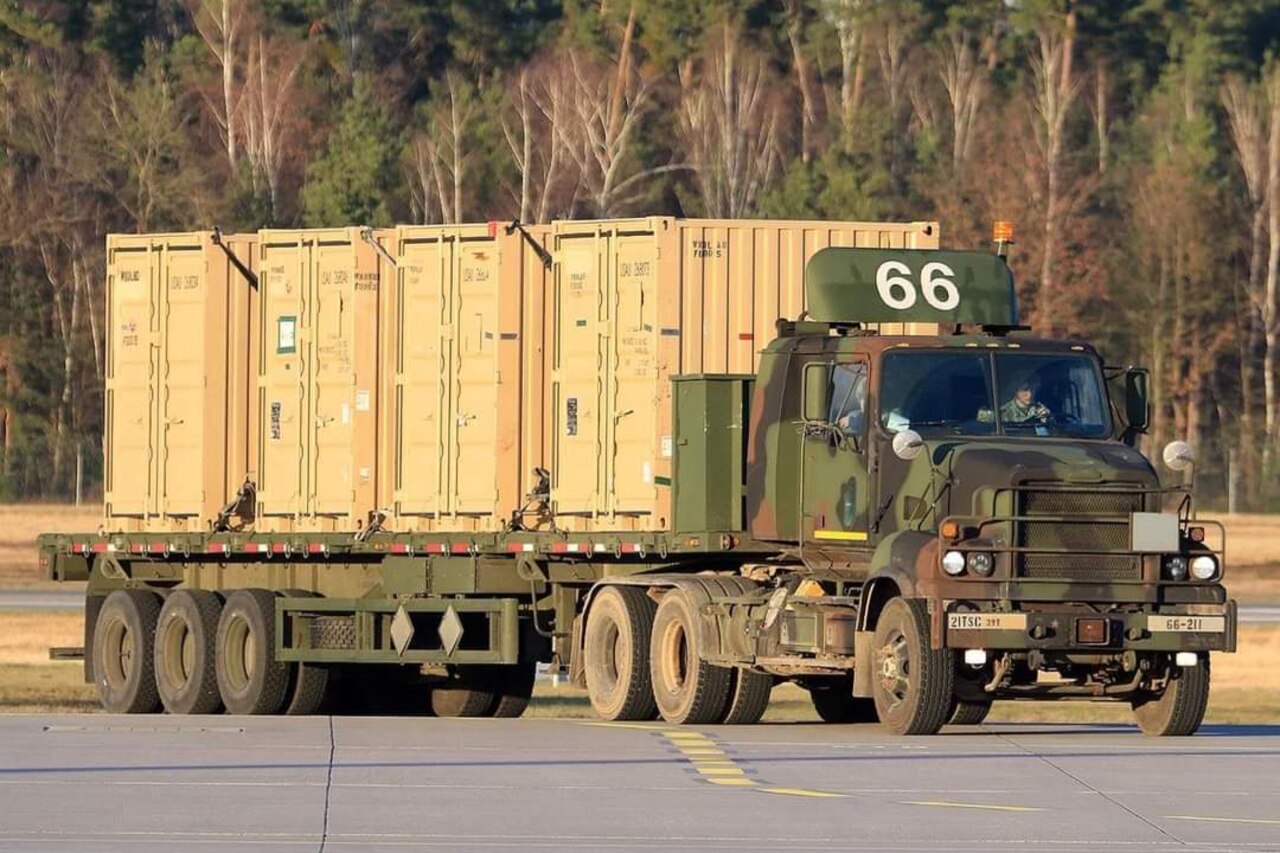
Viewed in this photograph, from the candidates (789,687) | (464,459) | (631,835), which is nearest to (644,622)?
(464,459)

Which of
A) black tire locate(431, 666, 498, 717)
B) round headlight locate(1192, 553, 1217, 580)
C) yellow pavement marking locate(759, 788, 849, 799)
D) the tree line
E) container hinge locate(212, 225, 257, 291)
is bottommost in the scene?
black tire locate(431, 666, 498, 717)

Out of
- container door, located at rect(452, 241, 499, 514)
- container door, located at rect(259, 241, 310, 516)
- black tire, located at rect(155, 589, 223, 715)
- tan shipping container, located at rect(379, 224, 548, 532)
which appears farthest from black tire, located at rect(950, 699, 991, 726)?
black tire, located at rect(155, 589, 223, 715)

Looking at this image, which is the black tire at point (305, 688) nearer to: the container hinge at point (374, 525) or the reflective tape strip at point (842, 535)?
the container hinge at point (374, 525)

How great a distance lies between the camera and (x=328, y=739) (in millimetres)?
20609

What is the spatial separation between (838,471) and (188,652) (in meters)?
7.76

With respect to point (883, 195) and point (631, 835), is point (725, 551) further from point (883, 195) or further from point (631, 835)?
point (883, 195)

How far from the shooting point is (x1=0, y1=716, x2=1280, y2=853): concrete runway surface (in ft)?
47.6

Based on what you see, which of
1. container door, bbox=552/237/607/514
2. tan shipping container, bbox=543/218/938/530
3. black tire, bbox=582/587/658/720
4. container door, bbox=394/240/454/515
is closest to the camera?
black tire, bbox=582/587/658/720

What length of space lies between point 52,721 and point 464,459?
14.5 feet

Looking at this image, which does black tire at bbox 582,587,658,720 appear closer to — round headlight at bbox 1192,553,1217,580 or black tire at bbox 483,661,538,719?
black tire at bbox 483,661,538,719

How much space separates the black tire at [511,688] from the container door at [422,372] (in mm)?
2170

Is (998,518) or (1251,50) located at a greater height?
(1251,50)

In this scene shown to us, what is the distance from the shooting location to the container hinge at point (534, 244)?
25.0 metres

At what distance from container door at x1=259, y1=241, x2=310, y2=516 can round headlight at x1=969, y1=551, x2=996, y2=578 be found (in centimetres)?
806
